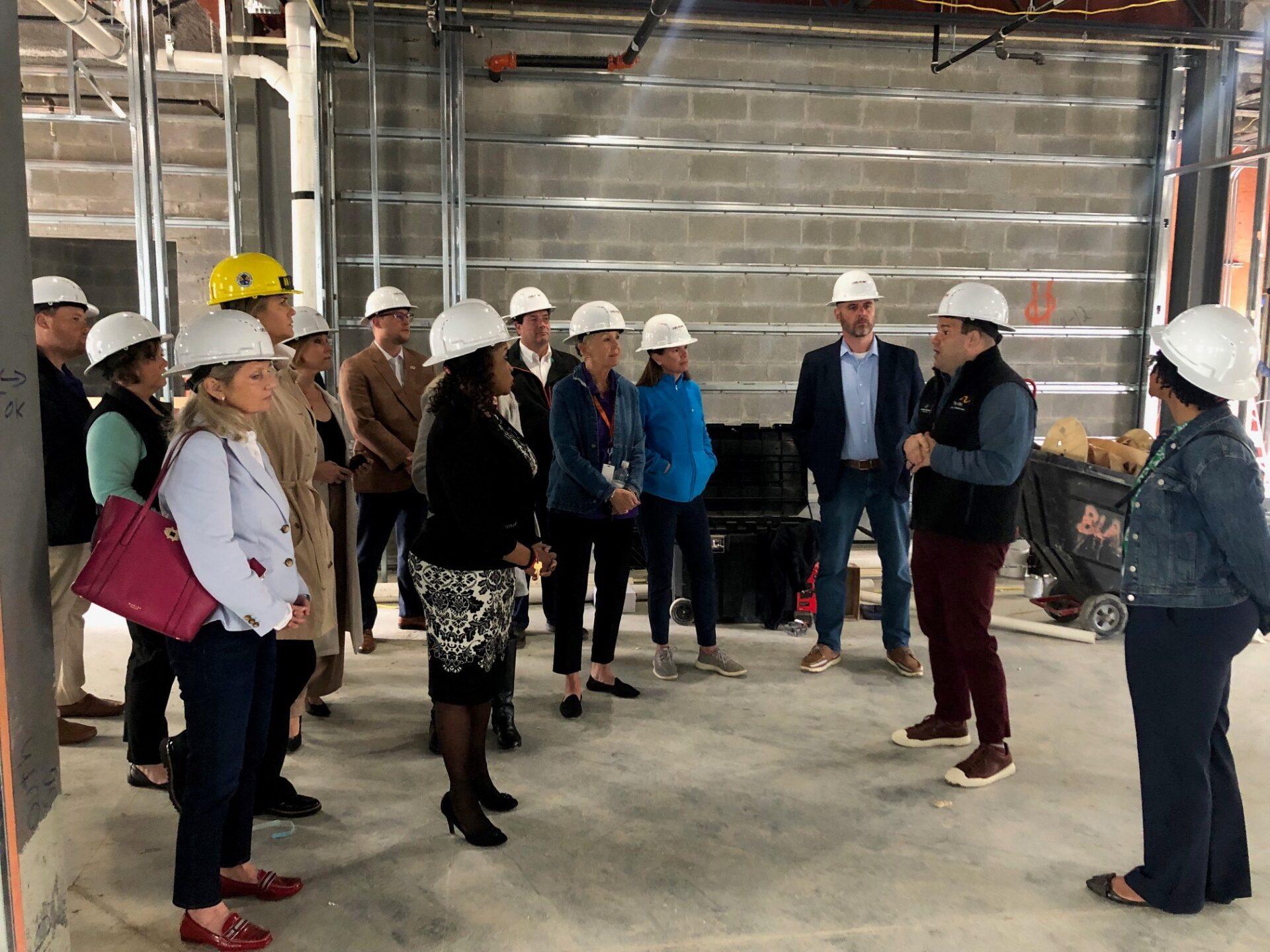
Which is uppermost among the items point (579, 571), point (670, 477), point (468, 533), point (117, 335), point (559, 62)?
point (559, 62)

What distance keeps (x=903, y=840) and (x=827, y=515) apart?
216 cm

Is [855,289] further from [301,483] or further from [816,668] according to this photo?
[301,483]

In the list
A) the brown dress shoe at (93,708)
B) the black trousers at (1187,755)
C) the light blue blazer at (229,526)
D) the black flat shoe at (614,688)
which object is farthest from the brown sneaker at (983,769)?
the brown dress shoe at (93,708)

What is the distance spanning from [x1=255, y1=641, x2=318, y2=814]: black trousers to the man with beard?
2.81 meters

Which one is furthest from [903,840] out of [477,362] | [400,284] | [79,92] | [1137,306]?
[79,92]

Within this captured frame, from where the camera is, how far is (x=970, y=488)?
3.56m

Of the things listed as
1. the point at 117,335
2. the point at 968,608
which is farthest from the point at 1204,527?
the point at 117,335

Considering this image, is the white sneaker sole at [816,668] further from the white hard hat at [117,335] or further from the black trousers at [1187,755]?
the white hard hat at [117,335]

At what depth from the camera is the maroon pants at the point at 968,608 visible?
11.8ft

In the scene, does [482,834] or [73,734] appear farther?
[73,734]

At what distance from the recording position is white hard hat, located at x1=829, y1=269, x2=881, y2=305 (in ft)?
16.6

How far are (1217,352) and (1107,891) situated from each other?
1.63 m

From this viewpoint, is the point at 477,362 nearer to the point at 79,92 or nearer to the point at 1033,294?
the point at 1033,294

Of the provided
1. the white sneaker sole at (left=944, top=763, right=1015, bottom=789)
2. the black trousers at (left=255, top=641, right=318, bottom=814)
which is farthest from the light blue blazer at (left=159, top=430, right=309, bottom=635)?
the white sneaker sole at (left=944, top=763, right=1015, bottom=789)
